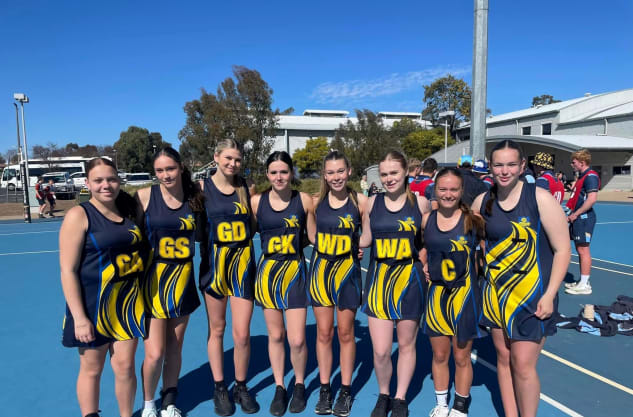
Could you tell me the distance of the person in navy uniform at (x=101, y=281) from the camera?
2.64 meters

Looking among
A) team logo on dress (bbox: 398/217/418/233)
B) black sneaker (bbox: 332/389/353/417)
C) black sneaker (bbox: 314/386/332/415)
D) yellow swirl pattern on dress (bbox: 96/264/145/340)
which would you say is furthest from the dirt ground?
team logo on dress (bbox: 398/217/418/233)

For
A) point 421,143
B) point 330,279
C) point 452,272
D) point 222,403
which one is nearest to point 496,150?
point 452,272

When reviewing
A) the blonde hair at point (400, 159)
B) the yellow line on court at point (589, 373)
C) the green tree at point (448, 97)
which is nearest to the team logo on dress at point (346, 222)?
the blonde hair at point (400, 159)

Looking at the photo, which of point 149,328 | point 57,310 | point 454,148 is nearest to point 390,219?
point 149,328

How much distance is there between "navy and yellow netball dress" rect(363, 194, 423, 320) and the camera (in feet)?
10.2

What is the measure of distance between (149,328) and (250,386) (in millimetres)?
1264

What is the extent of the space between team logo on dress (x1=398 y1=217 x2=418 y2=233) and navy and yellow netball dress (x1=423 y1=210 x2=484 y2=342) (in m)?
0.13

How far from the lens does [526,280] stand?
2.69 meters

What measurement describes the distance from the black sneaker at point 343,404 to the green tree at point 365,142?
27.7 metres

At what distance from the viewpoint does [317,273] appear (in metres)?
3.32

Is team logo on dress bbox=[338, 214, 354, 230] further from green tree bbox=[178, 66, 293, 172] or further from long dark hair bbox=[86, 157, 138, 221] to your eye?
green tree bbox=[178, 66, 293, 172]

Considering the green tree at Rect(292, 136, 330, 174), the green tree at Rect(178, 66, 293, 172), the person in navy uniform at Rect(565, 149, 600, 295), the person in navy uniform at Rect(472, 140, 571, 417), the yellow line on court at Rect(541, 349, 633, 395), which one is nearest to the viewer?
the person in navy uniform at Rect(472, 140, 571, 417)

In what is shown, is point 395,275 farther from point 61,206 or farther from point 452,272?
point 61,206

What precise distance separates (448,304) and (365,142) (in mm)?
28979
